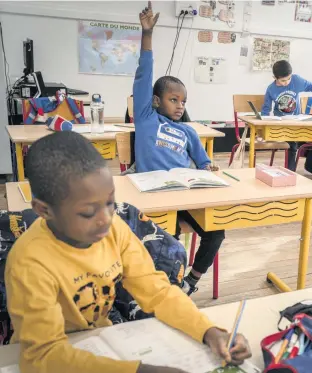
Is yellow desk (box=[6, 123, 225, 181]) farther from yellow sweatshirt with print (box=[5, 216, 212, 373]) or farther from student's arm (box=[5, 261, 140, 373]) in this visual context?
student's arm (box=[5, 261, 140, 373])

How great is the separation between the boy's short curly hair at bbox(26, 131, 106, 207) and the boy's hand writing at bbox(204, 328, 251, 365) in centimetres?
38

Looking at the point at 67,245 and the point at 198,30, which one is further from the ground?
the point at 198,30

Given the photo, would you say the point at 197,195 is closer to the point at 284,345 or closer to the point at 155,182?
the point at 155,182

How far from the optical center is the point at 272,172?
6.30 feet

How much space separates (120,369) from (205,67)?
5.11 meters

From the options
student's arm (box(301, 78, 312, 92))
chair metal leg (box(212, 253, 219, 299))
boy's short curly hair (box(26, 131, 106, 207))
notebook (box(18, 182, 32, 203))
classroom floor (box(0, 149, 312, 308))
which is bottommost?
classroom floor (box(0, 149, 312, 308))

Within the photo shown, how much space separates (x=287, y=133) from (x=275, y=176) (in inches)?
74.2

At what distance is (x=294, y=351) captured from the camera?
75cm

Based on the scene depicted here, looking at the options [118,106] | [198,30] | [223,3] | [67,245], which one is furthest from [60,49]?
[67,245]

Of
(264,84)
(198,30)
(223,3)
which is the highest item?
(223,3)

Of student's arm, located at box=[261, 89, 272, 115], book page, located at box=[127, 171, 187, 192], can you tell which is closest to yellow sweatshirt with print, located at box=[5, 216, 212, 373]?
book page, located at box=[127, 171, 187, 192]

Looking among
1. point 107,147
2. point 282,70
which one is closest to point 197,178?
point 107,147

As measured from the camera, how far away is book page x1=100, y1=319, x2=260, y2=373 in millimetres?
748

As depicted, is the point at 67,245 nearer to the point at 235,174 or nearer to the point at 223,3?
the point at 235,174
